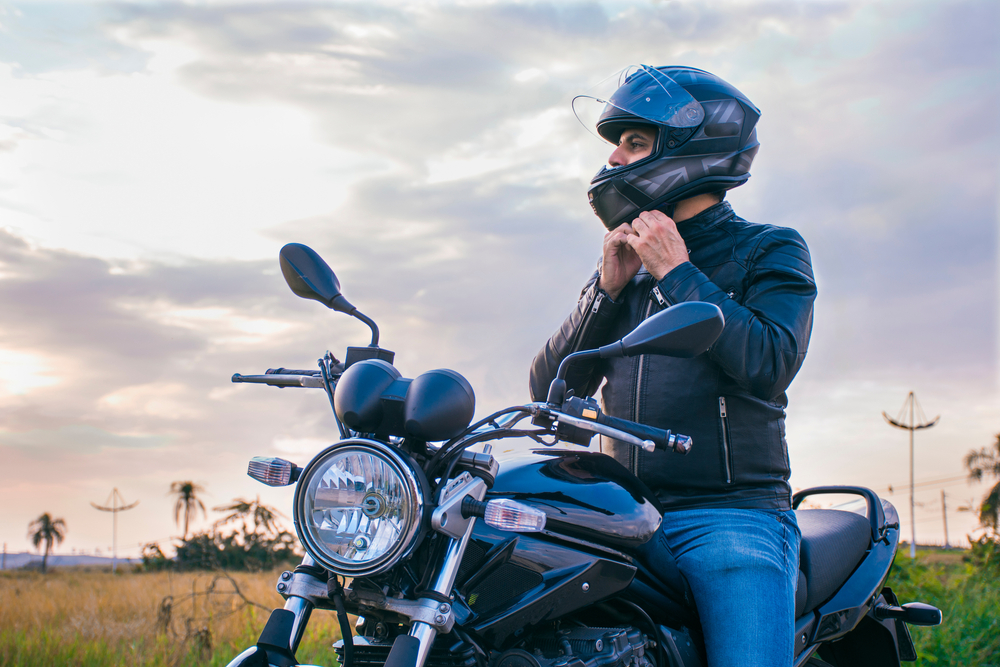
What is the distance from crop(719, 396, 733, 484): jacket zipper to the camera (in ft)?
7.85

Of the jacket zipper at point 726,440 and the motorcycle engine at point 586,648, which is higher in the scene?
the jacket zipper at point 726,440

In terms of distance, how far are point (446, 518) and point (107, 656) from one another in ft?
15.0

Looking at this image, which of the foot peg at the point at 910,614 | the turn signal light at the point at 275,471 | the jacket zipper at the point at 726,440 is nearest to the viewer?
the turn signal light at the point at 275,471

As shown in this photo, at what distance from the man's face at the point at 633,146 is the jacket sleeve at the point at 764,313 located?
0.55 metres

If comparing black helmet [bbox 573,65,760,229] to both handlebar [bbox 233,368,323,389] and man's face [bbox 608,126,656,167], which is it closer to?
man's face [bbox 608,126,656,167]

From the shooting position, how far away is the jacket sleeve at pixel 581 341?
2.74m

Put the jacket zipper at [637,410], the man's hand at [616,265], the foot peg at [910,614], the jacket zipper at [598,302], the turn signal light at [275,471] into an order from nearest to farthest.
Answer: the turn signal light at [275,471], the jacket zipper at [637,410], the man's hand at [616,265], the jacket zipper at [598,302], the foot peg at [910,614]

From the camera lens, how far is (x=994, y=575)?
10.3m

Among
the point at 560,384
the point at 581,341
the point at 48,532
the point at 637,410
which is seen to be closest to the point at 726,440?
the point at 637,410

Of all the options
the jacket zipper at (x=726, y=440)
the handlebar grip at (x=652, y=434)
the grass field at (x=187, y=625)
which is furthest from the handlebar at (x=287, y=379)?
the grass field at (x=187, y=625)

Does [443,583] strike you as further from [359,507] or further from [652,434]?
[652,434]

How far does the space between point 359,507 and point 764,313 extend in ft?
4.74

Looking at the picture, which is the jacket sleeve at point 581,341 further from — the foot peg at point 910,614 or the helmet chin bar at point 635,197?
the foot peg at point 910,614

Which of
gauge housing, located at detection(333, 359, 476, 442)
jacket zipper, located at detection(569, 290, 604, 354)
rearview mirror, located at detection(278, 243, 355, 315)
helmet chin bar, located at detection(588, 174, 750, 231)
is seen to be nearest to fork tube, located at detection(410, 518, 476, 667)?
gauge housing, located at detection(333, 359, 476, 442)
